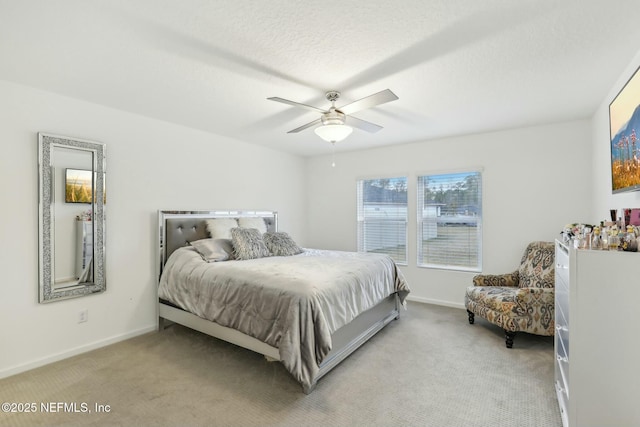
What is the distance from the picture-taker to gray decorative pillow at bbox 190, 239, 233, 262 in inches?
132

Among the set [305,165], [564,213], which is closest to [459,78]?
[564,213]

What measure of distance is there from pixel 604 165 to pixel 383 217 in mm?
2794

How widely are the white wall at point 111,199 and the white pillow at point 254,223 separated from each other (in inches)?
11.9

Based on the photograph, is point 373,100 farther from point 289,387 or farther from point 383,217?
point 383,217

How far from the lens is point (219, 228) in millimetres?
3895

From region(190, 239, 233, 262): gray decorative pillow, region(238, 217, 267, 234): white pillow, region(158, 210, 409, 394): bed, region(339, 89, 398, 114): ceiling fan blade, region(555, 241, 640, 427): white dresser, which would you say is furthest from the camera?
region(238, 217, 267, 234): white pillow

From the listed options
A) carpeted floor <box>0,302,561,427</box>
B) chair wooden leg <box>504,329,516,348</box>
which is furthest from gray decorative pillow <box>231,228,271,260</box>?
chair wooden leg <box>504,329,516,348</box>

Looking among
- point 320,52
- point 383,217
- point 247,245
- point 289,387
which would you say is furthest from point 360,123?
point 383,217

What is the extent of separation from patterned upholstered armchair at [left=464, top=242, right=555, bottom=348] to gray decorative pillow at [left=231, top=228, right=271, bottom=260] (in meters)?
2.57

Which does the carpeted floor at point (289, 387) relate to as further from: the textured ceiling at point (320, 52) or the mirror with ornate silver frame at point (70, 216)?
the textured ceiling at point (320, 52)

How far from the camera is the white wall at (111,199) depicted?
2.56m

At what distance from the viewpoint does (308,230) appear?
587 cm

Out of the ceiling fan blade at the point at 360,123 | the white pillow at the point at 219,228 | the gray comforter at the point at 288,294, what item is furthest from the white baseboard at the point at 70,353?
the ceiling fan blade at the point at 360,123

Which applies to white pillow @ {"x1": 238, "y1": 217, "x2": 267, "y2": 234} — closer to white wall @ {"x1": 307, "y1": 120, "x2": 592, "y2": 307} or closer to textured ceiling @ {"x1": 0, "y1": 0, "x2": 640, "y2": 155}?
textured ceiling @ {"x1": 0, "y1": 0, "x2": 640, "y2": 155}
